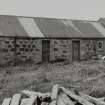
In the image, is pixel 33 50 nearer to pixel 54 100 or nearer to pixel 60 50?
pixel 60 50

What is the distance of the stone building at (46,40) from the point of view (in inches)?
808

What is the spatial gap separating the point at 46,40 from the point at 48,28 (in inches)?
84.6

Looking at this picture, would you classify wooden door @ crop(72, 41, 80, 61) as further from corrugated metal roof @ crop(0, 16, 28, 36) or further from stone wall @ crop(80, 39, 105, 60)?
corrugated metal roof @ crop(0, 16, 28, 36)

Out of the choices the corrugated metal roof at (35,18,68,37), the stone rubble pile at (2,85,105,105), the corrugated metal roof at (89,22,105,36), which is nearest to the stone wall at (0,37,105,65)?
the corrugated metal roof at (35,18,68,37)

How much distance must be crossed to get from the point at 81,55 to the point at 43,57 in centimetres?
395

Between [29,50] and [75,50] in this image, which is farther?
[75,50]

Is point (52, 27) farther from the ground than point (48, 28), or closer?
farther from the ground

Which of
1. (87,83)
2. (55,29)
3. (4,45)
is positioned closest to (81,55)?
(55,29)

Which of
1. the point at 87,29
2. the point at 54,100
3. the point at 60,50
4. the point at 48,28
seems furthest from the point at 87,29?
the point at 54,100

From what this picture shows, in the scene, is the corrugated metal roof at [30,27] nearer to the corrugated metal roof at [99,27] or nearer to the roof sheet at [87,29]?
the roof sheet at [87,29]

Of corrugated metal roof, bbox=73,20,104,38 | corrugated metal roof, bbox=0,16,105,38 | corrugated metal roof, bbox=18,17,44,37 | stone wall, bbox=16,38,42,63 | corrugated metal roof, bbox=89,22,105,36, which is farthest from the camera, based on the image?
corrugated metal roof, bbox=89,22,105,36

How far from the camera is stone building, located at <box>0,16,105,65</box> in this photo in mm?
20516

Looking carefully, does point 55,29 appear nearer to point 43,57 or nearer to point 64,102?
point 43,57

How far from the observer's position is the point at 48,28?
77.4 feet
